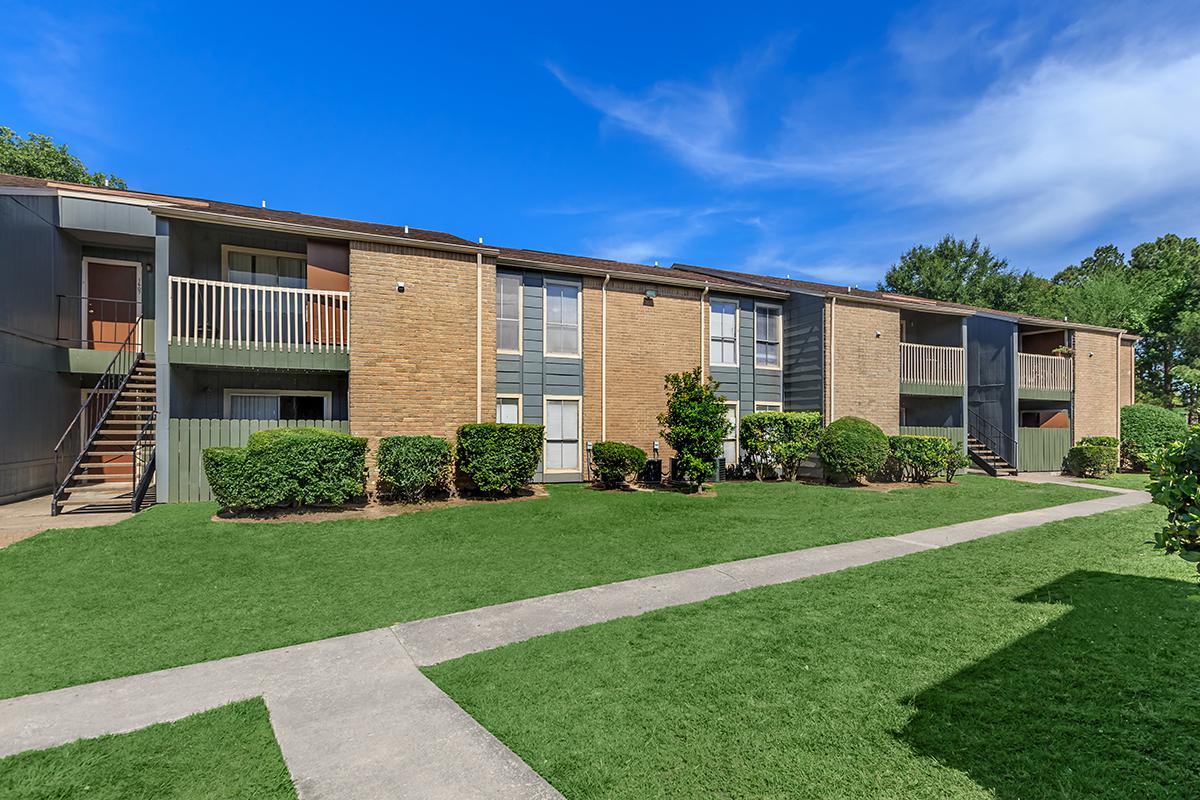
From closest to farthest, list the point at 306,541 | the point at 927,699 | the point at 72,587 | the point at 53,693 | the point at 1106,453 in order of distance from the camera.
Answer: the point at 927,699 → the point at 53,693 → the point at 72,587 → the point at 306,541 → the point at 1106,453

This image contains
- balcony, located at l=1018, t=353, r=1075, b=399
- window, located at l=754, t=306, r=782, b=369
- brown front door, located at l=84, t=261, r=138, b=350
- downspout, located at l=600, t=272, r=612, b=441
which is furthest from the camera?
balcony, located at l=1018, t=353, r=1075, b=399

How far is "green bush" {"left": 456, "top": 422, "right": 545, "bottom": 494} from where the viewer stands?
36.3 feet

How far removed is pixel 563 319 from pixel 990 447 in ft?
56.2

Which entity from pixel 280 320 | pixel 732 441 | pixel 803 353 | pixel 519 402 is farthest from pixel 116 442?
pixel 803 353

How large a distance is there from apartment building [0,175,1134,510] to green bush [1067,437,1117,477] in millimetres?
4713

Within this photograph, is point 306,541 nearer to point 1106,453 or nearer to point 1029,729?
point 1029,729

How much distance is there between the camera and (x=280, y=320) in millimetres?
11547

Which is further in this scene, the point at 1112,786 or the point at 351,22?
the point at 351,22

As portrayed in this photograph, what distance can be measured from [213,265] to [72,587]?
9.15m

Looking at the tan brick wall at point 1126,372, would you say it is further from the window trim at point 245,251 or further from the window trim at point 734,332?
the window trim at point 245,251

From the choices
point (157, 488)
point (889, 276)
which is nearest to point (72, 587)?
point (157, 488)

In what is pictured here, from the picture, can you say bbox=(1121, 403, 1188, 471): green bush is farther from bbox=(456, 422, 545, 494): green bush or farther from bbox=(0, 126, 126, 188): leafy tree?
bbox=(0, 126, 126, 188): leafy tree

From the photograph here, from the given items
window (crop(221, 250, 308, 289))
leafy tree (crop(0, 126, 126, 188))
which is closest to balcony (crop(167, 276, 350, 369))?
window (crop(221, 250, 308, 289))

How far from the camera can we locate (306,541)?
8141 millimetres
